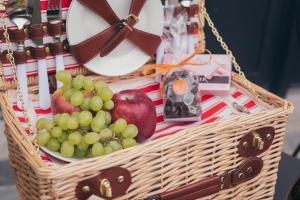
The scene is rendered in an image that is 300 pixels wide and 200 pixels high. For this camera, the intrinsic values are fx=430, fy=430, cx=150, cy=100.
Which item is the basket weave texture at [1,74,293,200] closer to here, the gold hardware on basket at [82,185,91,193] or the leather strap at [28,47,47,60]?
the gold hardware on basket at [82,185,91,193]

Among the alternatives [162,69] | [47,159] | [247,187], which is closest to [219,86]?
[162,69]

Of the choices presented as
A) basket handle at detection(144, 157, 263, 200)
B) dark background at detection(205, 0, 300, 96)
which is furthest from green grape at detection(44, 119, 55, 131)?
dark background at detection(205, 0, 300, 96)

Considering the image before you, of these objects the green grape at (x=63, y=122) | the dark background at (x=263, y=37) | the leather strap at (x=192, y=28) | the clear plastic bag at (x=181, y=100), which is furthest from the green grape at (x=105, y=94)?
the dark background at (x=263, y=37)

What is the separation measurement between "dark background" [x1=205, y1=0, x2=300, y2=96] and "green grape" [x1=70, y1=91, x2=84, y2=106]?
1.59 meters

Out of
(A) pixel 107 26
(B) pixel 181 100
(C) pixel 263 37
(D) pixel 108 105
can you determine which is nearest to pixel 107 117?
(D) pixel 108 105

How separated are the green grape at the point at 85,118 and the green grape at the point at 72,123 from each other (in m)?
A: 0.01

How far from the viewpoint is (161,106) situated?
117 centimetres

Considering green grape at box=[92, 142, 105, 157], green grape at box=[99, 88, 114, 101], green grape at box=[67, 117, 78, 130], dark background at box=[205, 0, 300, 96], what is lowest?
dark background at box=[205, 0, 300, 96]

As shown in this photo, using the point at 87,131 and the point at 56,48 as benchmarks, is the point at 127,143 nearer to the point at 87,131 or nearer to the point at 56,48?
the point at 87,131

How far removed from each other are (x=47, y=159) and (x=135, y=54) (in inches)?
18.3

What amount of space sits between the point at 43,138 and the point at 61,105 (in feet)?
0.37

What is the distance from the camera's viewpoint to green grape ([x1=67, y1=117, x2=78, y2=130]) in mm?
857

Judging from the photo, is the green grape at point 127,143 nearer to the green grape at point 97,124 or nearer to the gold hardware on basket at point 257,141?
the green grape at point 97,124

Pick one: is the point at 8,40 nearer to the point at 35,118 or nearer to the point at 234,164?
the point at 35,118
